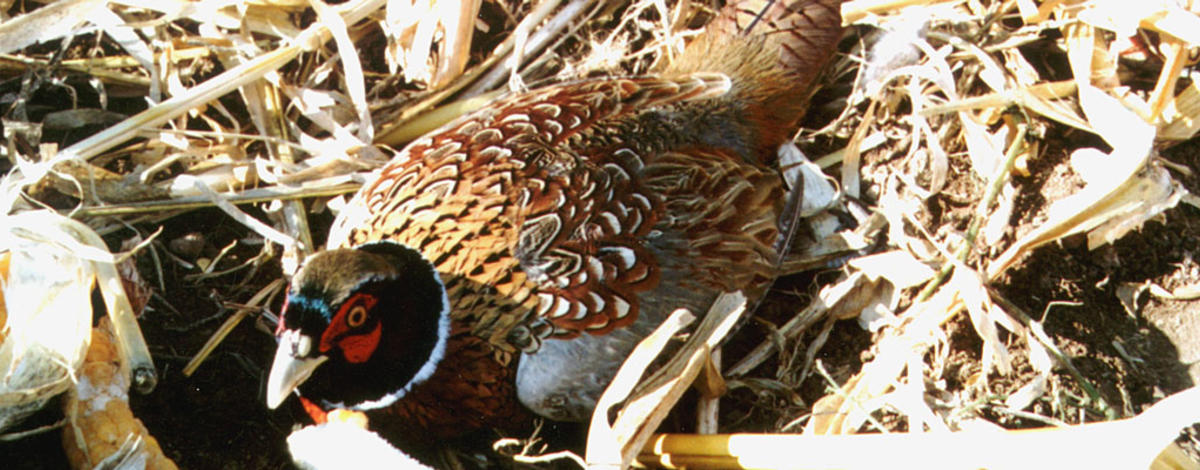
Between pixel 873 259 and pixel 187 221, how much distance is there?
2.01 meters

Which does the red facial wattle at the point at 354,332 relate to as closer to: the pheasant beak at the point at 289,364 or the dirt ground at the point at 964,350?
the pheasant beak at the point at 289,364

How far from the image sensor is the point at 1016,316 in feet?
10.4

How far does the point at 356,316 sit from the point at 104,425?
732 millimetres

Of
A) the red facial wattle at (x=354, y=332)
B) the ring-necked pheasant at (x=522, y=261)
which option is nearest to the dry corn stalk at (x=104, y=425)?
the ring-necked pheasant at (x=522, y=261)

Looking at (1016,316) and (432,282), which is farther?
(1016,316)

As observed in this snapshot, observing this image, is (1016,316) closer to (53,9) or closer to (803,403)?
(803,403)

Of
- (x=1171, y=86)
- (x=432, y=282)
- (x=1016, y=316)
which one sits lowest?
(x=1016, y=316)

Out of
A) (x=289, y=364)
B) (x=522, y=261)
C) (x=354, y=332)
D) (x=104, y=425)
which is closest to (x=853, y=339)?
(x=522, y=261)

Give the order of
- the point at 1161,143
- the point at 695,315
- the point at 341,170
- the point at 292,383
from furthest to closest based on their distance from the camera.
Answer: the point at 341,170 < the point at 1161,143 < the point at 695,315 < the point at 292,383

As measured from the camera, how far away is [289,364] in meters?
2.70

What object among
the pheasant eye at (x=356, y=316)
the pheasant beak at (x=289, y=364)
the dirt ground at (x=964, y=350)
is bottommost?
the dirt ground at (x=964, y=350)

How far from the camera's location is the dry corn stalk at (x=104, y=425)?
2869 mm

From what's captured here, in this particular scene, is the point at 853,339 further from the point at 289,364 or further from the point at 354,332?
the point at 289,364

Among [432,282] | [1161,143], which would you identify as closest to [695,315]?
[432,282]
